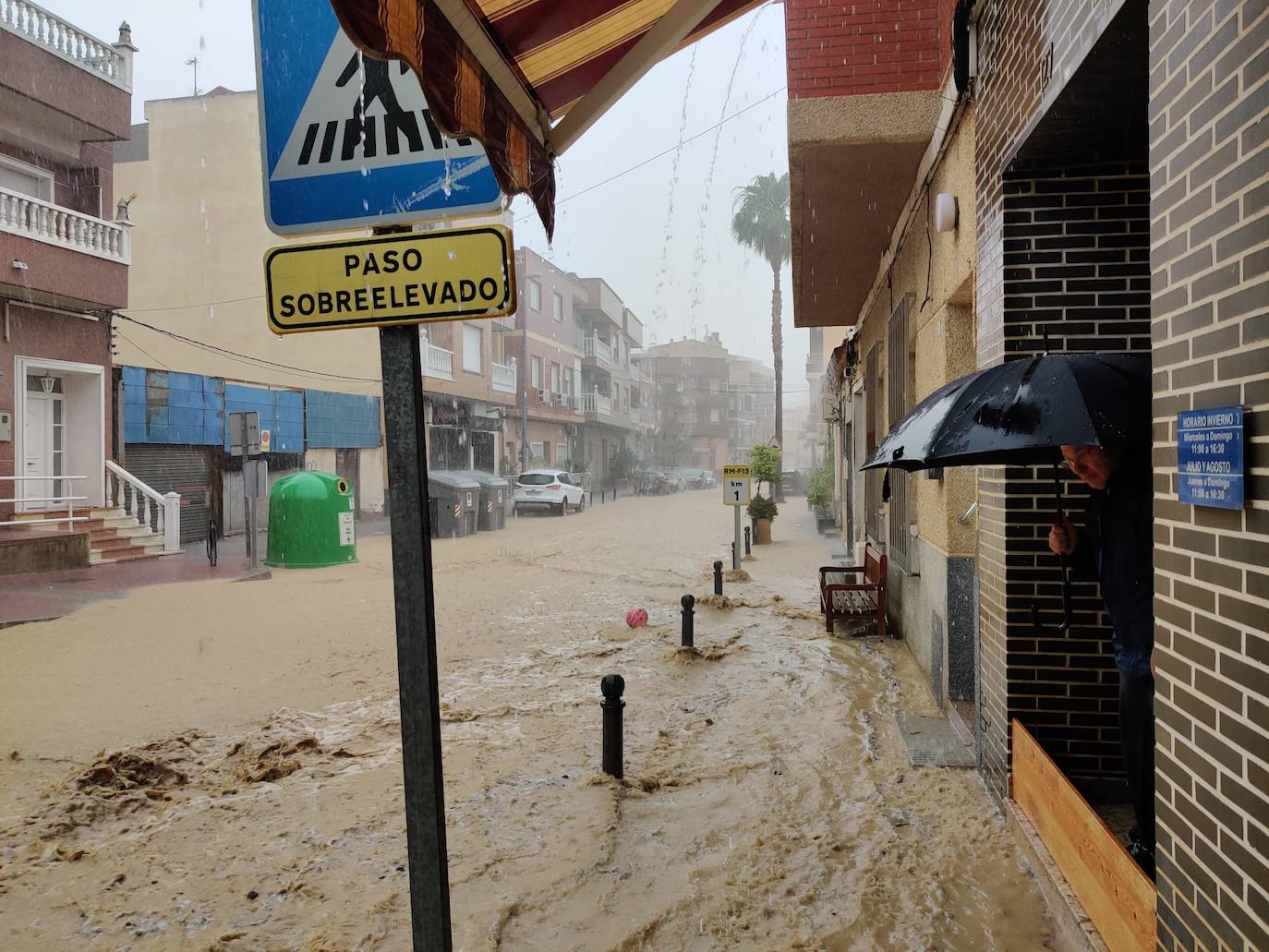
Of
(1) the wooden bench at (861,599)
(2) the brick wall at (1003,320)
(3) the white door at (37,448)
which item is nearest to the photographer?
(2) the brick wall at (1003,320)

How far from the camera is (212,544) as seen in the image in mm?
14805

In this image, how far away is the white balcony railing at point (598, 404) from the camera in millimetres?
46344

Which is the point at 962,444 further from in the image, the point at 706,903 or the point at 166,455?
the point at 166,455

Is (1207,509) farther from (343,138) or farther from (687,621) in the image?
(687,621)

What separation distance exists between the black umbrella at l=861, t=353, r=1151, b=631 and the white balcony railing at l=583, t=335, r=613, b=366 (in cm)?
4438

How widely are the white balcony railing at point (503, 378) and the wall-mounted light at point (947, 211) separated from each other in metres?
29.6

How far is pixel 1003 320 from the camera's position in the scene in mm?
4301

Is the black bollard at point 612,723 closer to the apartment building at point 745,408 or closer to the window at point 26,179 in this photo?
the window at point 26,179

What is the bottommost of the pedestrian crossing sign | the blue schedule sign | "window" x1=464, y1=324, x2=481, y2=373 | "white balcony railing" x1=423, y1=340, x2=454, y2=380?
the blue schedule sign

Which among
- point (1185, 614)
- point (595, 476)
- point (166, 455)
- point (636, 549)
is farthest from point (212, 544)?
point (595, 476)

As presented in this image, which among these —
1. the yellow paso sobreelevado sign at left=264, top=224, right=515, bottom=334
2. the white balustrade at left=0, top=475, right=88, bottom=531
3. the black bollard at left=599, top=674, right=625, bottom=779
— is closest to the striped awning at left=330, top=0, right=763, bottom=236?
the yellow paso sobreelevado sign at left=264, top=224, right=515, bottom=334

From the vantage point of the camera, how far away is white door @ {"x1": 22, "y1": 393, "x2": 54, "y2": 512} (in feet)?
50.1

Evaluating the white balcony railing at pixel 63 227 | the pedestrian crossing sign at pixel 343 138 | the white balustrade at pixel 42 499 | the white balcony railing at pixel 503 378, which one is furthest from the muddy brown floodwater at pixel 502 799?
the white balcony railing at pixel 503 378

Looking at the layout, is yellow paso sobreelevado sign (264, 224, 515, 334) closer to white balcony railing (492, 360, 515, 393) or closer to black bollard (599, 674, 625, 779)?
black bollard (599, 674, 625, 779)
